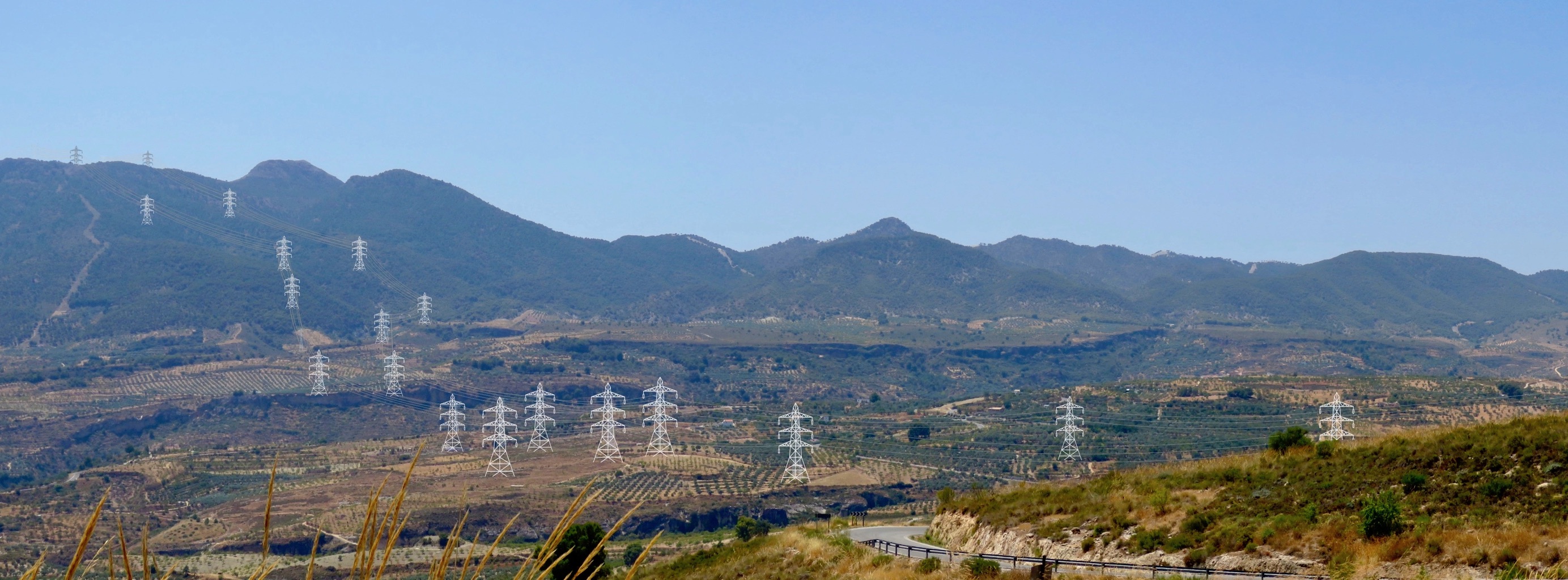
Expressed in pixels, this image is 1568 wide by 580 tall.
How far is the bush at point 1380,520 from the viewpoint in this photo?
2334 centimetres

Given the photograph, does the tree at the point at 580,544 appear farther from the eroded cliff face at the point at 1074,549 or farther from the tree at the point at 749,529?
the tree at the point at 749,529

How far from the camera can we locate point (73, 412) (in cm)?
17812

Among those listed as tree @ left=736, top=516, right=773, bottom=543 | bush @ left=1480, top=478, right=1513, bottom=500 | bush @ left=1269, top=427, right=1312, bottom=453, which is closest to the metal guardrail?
bush @ left=1480, top=478, right=1513, bottom=500

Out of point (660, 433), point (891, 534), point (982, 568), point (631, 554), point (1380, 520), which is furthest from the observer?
point (660, 433)

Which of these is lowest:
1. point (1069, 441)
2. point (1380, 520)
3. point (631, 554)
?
point (631, 554)

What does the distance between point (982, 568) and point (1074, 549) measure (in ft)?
13.1

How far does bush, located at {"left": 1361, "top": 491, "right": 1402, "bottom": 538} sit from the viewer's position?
2334cm

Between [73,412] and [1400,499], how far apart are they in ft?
611

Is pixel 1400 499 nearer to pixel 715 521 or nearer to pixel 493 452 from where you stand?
pixel 715 521

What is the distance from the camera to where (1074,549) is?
29516mm

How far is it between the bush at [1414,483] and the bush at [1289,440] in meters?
7.26

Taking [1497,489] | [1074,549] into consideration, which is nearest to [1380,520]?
[1497,489]

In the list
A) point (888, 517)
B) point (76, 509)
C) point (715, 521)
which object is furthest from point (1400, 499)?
point (76, 509)

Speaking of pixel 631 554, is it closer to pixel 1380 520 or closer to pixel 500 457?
pixel 1380 520
